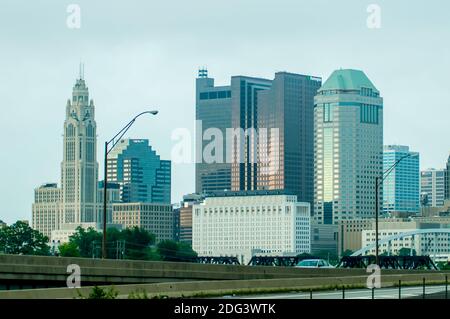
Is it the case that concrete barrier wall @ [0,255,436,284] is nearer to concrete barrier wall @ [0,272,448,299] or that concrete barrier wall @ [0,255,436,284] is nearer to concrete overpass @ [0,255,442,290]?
concrete overpass @ [0,255,442,290]

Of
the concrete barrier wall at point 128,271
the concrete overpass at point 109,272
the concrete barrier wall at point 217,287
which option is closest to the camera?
the concrete barrier wall at point 217,287

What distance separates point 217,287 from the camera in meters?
62.0

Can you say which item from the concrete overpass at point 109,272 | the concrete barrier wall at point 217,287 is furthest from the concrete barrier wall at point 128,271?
the concrete barrier wall at point 217,287

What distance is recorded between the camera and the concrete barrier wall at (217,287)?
48.0 meters

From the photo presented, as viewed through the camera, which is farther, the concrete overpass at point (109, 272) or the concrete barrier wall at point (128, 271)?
the concrete barrier wall at point (128, 271)

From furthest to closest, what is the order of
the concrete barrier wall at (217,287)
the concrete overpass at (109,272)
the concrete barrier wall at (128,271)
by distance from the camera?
the concrete barrier wall at (128,271)
the concrete overpass at (109,272)
the concrete barrier wall at (217,287)

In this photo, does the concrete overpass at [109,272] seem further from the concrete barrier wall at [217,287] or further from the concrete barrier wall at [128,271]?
the concrete barrier wall at [217,287]

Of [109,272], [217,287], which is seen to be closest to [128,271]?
[109,272]
